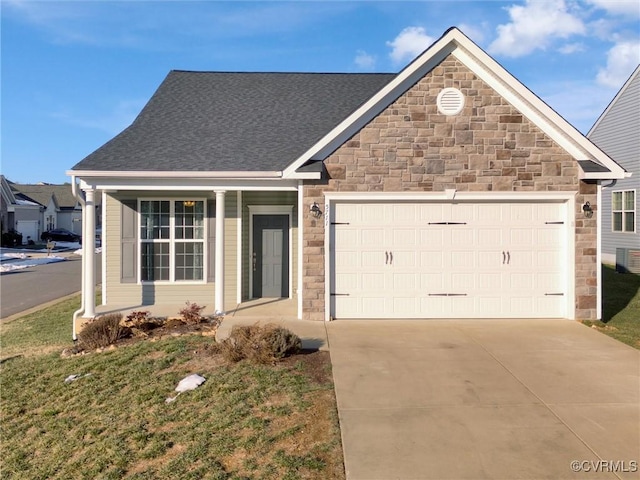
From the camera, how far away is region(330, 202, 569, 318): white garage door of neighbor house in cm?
990

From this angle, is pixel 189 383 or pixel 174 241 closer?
pixel 189 383

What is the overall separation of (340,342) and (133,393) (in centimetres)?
Result: 334

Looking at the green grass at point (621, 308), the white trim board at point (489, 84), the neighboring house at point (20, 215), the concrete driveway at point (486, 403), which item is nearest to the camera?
the concrete driveway at point (486, 403)

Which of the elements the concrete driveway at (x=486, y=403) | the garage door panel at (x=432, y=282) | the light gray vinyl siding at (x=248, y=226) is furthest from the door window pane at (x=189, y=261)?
the garage door panel at (x=432, y=282)

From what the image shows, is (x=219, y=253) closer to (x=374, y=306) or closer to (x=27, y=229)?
(x=374, y=306)

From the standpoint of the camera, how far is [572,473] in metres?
4.28

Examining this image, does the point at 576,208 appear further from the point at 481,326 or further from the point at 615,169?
the point at 481,326

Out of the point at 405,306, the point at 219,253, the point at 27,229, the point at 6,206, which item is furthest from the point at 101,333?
the point at 27,229

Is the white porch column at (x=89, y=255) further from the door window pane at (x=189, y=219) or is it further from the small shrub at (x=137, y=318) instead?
the door window pane at (x=189, y=219)

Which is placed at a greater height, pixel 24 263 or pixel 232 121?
pixel 232 121

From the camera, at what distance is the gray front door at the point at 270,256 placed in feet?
39.9

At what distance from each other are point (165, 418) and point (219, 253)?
5085mm

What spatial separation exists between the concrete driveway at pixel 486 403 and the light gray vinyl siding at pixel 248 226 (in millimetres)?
3357

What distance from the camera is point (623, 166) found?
2005 centimetres
